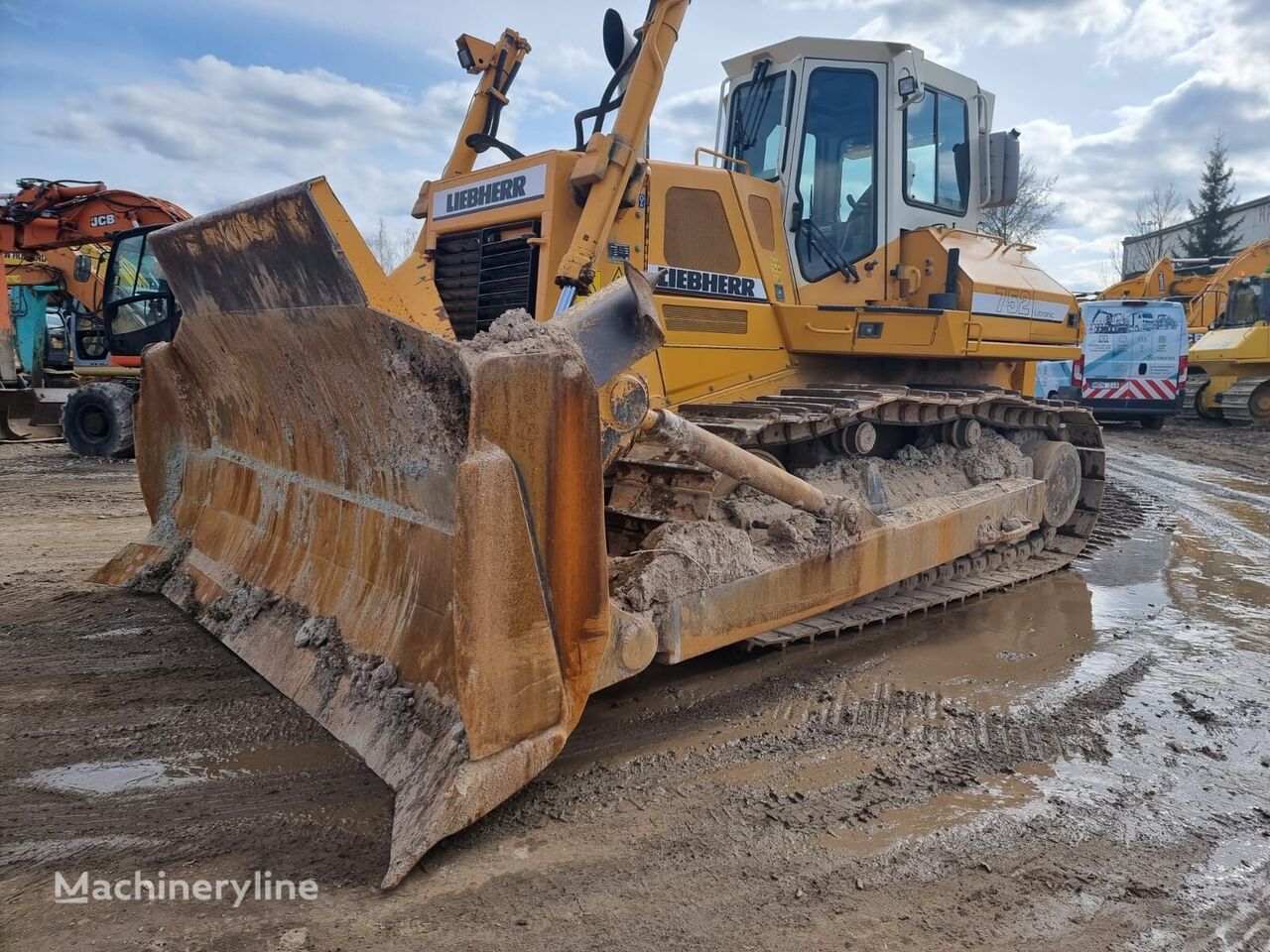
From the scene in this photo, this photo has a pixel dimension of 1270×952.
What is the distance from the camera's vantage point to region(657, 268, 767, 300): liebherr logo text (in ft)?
14.6

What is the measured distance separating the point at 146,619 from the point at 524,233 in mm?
2596

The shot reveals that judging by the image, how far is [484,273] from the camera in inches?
181

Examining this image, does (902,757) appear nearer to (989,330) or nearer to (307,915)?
(307,915)

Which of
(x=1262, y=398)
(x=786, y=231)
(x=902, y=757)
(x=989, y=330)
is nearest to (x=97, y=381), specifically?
(x=786, y=231)

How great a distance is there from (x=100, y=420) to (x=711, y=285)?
921 cm

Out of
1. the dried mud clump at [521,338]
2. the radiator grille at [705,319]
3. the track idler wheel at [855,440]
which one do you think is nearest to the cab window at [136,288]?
the radiator grille at [705,319]

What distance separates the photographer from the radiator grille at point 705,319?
4.41 meters

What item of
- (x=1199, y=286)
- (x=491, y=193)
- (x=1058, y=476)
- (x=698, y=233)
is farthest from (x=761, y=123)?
(x=1199, y=286)

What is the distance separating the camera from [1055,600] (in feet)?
17.0

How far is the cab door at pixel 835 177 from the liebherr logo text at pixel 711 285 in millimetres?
441

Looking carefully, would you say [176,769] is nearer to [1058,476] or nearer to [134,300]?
[1058,476]


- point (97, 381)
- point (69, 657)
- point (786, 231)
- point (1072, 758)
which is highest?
point (786, 231)

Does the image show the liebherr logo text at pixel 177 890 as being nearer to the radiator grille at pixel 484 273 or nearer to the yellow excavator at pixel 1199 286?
the radiator grille at pixel 484 273

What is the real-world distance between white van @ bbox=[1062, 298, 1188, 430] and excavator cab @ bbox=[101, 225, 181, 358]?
14.2 metres
